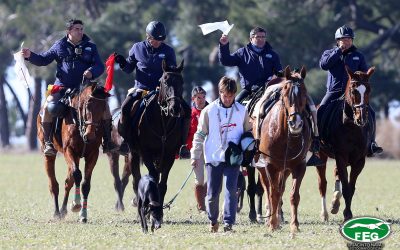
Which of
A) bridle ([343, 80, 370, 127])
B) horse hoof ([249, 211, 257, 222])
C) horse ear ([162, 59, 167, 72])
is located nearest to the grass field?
horse hoof ([249, 211, 257, 222])

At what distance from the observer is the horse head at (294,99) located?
50.9 feet

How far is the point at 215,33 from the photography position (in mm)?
55938

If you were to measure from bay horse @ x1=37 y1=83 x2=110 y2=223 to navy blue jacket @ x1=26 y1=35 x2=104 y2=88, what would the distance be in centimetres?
41

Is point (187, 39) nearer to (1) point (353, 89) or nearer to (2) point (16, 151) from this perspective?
(2) point (16, 151)

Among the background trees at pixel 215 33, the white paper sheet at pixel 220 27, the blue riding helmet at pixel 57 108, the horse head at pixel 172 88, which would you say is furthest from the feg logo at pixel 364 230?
the background trees at pixel 215 33

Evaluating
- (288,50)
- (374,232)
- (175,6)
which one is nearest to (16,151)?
(175,6)

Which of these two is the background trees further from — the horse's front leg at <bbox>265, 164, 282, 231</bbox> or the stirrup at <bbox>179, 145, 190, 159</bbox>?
the horse's front leg at <bbox>265, 164, 282, 231</bbox>

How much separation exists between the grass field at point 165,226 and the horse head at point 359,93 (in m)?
1.64

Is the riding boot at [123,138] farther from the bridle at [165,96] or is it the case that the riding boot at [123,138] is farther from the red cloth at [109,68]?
the bridle at [165,96]

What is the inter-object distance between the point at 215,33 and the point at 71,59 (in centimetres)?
3682

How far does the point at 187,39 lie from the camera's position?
5731 centimetres

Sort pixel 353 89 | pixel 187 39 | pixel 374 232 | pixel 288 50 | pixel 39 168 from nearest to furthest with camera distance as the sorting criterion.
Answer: pixel 374 232 < pixel 353 89 < pixel 39 168 < pixel 288 50 < pixel 187 39

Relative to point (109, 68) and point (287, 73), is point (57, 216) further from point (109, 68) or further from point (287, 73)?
point (287, 73)

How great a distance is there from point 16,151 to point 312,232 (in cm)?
5611
